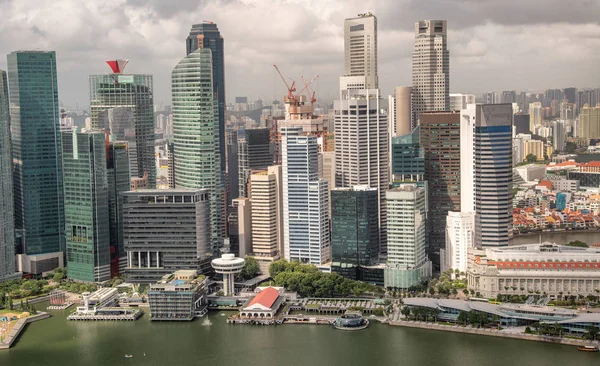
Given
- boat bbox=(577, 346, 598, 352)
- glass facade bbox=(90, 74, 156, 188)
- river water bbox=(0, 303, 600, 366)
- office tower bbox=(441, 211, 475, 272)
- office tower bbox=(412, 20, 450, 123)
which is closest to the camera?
river water bbox=(0, 303, 600, 366)

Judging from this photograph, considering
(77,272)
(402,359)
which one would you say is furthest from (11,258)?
(402,359)

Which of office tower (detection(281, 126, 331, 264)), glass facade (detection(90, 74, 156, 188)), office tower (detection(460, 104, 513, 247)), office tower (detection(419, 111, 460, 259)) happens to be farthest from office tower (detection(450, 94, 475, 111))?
glass facade (detection(90, 74, 156, 188))

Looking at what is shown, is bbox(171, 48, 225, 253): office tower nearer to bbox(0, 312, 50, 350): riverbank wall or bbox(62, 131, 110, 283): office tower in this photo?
bbox(62, 131, 110, 283): office tower

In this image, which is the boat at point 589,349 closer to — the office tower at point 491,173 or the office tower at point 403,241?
the office tower at point 403,241

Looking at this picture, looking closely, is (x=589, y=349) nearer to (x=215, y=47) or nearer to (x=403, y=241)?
(x=403, y=241)

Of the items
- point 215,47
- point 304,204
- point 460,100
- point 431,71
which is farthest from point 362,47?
point 304,204

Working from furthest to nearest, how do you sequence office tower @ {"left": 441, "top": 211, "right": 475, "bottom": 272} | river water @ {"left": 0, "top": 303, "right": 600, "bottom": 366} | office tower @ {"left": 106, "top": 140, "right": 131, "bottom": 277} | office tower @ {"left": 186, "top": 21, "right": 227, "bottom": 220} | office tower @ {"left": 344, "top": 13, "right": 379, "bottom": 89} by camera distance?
office tower @ {"left": 344, "top": 13, "right": 379, "bottom": 89}, office tower @ {"left": 186, "top": 21, "right": 227, "bottom": 220}, office tower @ {"left": 106, "top": 140, "right": 131, "bottom": 277}, office tower @ {"left": 441, "top": 211, "right": 475, "bottom": 272}, river water @ {"left": 0, "top": 303, "right": 600, "bottom": 366}
